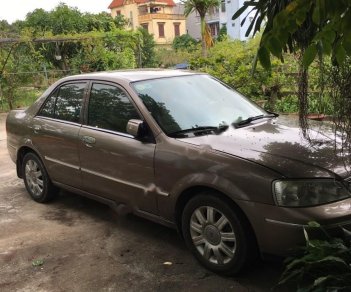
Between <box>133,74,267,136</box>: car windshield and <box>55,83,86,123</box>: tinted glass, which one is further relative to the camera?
<box>55,83,86,123</box>: tinted glass

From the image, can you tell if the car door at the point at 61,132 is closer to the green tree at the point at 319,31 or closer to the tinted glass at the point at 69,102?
the tinted glass at the point at 69,102

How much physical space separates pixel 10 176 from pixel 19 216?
1.99 m

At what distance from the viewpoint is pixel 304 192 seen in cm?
327

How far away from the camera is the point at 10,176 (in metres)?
7.30

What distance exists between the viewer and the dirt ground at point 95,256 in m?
3.74

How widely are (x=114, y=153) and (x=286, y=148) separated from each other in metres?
1.59

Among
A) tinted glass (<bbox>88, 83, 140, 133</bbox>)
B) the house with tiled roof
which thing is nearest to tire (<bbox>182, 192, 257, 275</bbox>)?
tinted glass (<bbox>88, 83, 140, 133</bbox>)

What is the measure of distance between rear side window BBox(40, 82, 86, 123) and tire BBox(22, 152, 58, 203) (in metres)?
0.60

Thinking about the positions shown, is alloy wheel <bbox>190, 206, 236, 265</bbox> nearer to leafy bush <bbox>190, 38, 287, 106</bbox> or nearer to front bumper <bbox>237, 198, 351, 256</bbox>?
front bumper <bbox>237, 198, 351, 256</bbox>

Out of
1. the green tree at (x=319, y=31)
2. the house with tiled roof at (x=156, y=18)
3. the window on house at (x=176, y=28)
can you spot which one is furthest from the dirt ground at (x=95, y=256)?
the window on house at (x=176, y=28)

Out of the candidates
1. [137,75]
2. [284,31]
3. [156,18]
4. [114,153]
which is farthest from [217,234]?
[156,18]

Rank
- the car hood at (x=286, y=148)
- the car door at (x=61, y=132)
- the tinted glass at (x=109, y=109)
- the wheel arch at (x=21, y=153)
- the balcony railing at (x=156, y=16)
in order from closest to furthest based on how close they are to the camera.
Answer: the car hood at (x=286, y=148)
the tinted glass at (x=109, y=109)
the car door at (x=61, y=132)
the wheel arch at (x=21, y=153)
the balcony railing at (x=156, y=16)

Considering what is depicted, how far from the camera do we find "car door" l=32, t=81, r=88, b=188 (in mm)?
5012

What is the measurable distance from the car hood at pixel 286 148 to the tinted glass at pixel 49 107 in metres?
2.19
